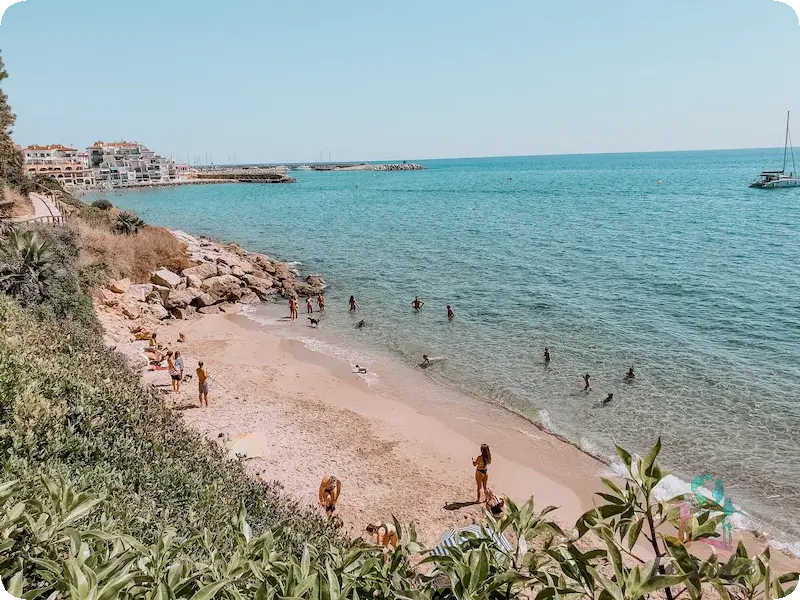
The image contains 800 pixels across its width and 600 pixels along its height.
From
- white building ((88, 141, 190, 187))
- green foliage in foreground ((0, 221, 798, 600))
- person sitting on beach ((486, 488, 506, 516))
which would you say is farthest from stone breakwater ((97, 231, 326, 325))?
white building ((88, 141, 190, 187))

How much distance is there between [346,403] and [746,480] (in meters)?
10.8

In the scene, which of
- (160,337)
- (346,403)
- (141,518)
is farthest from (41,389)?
(160,337)

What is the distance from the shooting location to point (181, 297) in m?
26.2

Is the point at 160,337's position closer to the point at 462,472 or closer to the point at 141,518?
the point at 462,472

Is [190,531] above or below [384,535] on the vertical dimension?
above

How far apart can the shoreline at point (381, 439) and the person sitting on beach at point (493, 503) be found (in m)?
0.48

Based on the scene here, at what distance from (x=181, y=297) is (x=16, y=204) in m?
13.5

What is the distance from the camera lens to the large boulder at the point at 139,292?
2417cm

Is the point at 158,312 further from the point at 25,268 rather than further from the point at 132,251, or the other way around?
the point at 25,268

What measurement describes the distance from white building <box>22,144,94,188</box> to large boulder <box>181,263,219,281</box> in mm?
102323

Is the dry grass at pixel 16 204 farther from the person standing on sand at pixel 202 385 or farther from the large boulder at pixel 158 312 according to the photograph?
the person standing on sand at pixel 202 385

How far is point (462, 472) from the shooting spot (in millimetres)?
13414

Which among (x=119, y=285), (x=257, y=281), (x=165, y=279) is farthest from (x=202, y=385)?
(x=257, y=281)

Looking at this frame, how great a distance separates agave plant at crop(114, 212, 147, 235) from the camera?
29.9 metres
